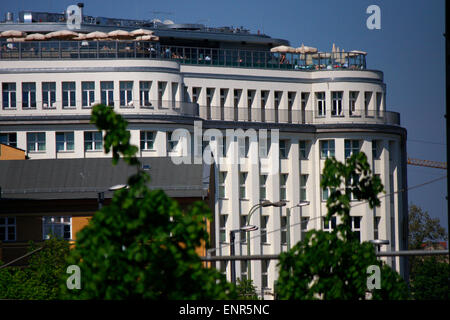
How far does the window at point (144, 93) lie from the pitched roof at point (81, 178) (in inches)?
621

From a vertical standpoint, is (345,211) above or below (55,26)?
below

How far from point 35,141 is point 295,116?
70.8 ft

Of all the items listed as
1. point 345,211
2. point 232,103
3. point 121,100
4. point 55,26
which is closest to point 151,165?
point 121,100

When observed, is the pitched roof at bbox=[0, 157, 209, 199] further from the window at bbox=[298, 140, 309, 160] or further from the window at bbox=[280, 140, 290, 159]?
the window at bbox=[298, 140, 309, 160]


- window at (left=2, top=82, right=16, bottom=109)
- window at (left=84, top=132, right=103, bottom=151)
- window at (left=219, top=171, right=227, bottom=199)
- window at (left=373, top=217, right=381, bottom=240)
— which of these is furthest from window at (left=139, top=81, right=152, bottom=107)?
window at (left=373, top=217, right=381, bottom=240)

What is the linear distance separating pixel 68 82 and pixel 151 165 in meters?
17.6

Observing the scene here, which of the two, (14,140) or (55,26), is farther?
(55,26)

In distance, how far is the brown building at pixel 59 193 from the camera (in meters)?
70.2

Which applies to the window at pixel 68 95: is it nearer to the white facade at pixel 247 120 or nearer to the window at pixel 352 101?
the white facade at pixel 247 120

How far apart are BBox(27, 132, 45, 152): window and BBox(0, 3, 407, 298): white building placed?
9 cm

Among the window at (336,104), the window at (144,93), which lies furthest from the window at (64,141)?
the window at (336,104)

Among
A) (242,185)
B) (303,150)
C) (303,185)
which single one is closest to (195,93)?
(242,185)
